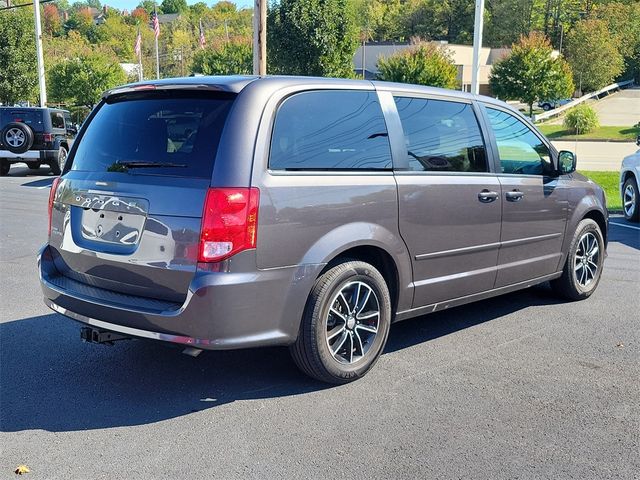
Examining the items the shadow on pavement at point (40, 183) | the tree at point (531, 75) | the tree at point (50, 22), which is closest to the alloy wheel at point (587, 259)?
the shadow on pavement at point (40, 183)

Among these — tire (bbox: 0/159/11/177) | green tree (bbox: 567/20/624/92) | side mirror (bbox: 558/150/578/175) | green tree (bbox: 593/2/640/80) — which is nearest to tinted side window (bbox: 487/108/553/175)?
side mirror (bbox: 558/150/578/175)

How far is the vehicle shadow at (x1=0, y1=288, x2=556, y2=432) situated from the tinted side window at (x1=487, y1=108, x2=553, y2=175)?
1.43 meters

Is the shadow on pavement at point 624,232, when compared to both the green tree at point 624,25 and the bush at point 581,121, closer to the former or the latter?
the bush at point 581,121

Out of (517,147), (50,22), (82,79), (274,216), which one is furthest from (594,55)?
(50,22)

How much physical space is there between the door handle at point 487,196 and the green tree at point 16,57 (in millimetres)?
36254

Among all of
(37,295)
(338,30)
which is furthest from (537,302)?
(338,30)

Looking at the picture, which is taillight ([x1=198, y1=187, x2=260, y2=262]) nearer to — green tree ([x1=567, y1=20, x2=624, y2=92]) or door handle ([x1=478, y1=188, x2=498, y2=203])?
door handle ([x1=478, y1=188, x2=498, y2=203])

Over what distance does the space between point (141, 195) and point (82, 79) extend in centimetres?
5635

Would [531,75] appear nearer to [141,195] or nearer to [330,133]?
[330,133]

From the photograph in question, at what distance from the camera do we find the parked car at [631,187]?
10.9 metres

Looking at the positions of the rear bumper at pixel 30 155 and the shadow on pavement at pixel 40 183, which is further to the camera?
the rear bumper at pixel 30 155

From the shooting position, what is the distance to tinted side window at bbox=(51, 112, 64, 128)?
61.8ft

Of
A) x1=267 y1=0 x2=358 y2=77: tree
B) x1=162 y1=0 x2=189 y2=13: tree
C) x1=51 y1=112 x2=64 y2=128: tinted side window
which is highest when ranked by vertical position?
x1=162 y1=0 x2=189 y2=13: tree

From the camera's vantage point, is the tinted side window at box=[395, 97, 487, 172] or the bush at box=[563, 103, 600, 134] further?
the bush at box=[563, 103, 600, 134]
